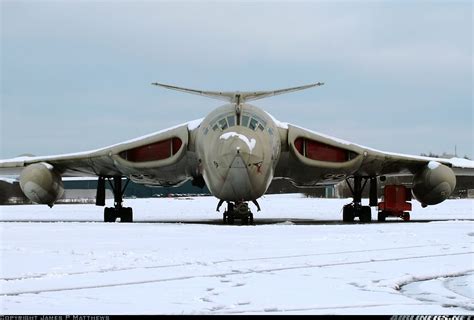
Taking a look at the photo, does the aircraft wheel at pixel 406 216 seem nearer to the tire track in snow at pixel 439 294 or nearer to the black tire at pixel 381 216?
the black tire at pixel 381 216

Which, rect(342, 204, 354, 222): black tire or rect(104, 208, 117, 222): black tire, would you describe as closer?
rect(104, 208, 117, 222): black tire

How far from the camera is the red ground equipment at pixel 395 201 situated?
24859 millimetres

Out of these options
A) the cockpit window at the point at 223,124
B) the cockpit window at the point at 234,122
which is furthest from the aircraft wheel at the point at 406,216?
the cockpit window at the point at 223,124

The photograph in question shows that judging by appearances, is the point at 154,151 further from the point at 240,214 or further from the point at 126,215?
the point at 240,214

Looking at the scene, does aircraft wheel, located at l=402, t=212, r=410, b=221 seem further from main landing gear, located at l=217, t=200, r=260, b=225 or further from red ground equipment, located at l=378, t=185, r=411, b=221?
main landing gear, located at l=217, t=200, r=260, b=225

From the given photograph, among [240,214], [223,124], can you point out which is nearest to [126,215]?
[240,214]

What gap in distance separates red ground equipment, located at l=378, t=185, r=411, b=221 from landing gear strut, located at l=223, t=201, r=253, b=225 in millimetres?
6497

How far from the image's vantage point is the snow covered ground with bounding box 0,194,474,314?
618 cm

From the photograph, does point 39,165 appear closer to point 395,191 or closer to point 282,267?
point 395,191

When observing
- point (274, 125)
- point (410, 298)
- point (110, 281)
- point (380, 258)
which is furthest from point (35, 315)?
point (274, 125)

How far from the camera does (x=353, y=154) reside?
76.2ft

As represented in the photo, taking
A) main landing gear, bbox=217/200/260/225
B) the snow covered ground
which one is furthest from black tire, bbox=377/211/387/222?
the snow covered ground

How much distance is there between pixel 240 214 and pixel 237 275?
11760 mm

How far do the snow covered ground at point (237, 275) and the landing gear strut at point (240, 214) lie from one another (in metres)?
6.24
